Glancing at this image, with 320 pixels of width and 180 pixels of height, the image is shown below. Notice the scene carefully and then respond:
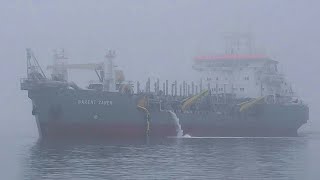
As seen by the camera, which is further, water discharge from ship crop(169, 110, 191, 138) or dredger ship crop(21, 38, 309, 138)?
water discharge from ship crop(169, 110, 191, 138)

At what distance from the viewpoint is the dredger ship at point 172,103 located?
2240 inches

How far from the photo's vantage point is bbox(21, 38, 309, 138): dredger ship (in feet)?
187

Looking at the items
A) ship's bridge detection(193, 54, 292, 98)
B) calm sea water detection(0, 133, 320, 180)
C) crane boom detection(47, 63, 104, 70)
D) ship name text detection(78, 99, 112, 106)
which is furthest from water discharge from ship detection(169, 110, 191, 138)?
calm sea water detection(0, 133, 320, 180)

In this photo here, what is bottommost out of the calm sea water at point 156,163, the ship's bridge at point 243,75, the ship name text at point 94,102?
the calm sea water at point 156,163

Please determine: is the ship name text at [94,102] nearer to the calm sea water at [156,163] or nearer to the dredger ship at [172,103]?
the dredger ship at [172,103]

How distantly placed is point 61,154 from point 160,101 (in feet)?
72.1

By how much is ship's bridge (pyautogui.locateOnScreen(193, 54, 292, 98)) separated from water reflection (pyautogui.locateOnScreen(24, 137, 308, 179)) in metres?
26.9

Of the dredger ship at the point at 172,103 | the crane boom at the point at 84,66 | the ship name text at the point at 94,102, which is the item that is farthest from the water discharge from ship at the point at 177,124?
the crane boom at the point at 84,66

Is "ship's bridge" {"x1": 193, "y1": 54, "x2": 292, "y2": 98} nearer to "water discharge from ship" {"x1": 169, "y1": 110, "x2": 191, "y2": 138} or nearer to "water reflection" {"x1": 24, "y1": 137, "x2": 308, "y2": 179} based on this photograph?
"water discharge from ship" {"x1": 169, "y1": 110, "x2": 191, "y2": 138}

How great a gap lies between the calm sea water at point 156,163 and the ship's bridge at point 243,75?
27.4 m

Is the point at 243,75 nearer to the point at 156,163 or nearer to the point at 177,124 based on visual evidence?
the point at 177,124

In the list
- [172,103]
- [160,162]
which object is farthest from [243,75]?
[160,162]

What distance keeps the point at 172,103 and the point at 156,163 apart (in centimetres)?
2854

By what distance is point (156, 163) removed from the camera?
3612 centimetres
